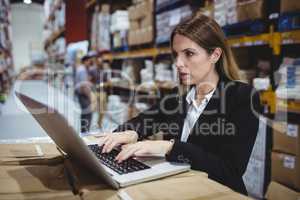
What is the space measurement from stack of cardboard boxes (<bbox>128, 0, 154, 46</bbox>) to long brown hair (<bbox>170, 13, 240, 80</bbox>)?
228cm

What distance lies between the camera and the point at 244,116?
1.09m

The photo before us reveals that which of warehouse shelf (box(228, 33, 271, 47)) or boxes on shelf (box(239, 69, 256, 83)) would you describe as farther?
boxes on shelf (box(239, 69, 256, 83))

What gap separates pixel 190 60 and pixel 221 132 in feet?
0.99

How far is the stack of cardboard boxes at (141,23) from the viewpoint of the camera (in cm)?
351

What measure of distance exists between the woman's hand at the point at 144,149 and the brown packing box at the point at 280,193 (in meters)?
1.18

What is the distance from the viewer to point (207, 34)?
1.20m

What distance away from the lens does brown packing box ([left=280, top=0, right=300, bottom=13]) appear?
1815mm

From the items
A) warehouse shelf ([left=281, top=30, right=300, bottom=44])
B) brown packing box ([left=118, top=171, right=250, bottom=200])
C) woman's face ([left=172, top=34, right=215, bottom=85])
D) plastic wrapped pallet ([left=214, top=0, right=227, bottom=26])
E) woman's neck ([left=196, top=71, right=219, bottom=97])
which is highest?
plastic wrapped pallet ([left=214, top=0, right=227, bottom=26])

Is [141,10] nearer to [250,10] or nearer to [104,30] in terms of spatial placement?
[104,30]

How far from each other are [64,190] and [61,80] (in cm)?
908

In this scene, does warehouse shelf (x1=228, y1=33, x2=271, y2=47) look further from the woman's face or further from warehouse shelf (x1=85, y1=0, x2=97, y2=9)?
warehouse shelf (x1=85, y1=0, x2=97, y2=9)

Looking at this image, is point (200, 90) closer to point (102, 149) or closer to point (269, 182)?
point (102, 149)

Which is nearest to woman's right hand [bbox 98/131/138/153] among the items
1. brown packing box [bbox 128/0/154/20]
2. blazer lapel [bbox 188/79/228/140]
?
blazer lapel [bbox 188/79/228/140]

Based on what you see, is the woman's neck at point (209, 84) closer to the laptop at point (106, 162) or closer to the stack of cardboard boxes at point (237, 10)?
the laptop at point (106, 162)
